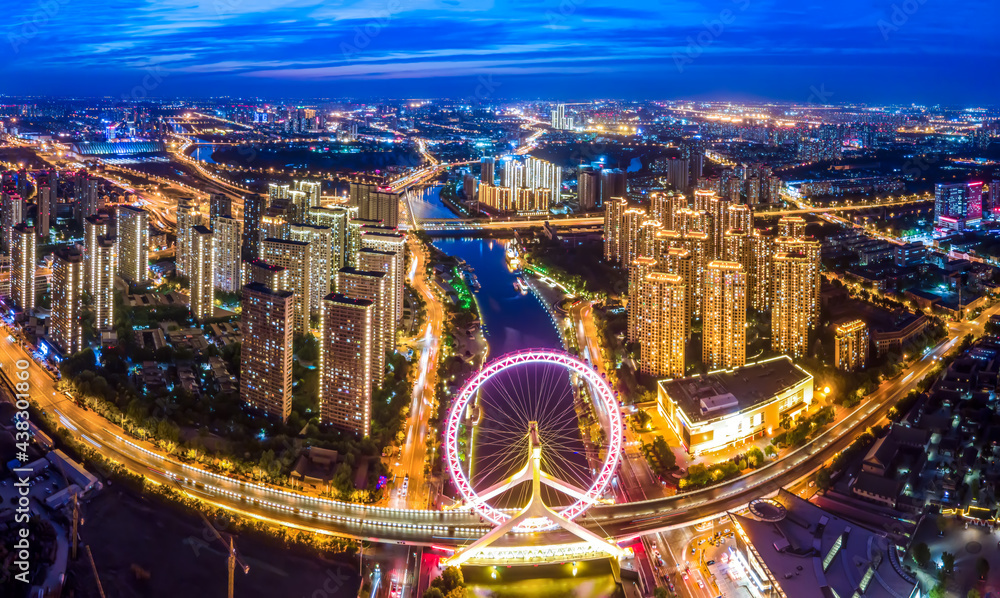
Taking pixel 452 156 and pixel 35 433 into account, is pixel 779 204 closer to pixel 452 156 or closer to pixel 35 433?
pixel 452 156

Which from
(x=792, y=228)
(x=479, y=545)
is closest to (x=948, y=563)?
(x=479, y=545)

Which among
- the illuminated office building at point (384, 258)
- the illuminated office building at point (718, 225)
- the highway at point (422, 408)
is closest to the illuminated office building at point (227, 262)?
the illuminated office building at point (384, 258)

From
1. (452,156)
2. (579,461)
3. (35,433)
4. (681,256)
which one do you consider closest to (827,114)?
(452,156)

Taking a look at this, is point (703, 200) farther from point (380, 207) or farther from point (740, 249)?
point (380, 207)

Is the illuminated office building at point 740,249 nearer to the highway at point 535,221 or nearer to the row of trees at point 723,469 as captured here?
the row of trees at point 723,469

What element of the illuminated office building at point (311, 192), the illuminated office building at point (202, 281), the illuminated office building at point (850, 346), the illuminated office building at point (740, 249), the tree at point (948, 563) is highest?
the illuminated office building at point (311, 192)

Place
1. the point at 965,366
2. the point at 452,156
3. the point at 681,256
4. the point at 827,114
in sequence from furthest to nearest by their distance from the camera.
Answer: the point at 827,114, the point at 452,156, the point at 681,256, the point at 965,366
